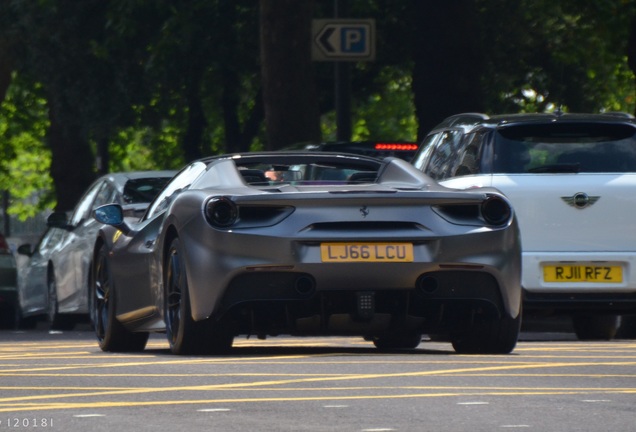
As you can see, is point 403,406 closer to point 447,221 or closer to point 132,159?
point 447,221

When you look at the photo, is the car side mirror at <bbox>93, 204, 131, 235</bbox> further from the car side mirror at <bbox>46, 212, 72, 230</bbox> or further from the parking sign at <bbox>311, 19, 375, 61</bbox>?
the parking sign at <bbox>311, 19, 375, 61</bbox>

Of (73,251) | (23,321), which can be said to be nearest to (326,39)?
(23,321)

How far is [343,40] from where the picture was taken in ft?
77.1

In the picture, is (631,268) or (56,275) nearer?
(631,268)

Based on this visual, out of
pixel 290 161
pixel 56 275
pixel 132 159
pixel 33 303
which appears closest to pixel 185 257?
pixel 290 161

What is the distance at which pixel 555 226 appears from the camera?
14.1m

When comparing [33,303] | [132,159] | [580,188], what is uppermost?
[580,188]

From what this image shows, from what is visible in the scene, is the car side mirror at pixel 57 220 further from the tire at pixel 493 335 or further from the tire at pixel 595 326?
the tire at pixel 493 335

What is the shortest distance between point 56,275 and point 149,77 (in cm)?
1258

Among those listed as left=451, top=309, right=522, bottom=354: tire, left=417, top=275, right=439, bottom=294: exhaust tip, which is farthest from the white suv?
left=417, top=275, right=439, bottom=294: exhaust tip

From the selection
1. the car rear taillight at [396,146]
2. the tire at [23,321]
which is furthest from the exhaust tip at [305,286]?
the tire at [23,321]

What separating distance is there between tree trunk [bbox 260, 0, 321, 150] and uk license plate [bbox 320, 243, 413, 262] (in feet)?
45.4

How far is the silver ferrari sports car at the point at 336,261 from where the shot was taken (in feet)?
35.4

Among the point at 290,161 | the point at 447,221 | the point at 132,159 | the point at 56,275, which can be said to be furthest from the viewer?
the point at 132,159
